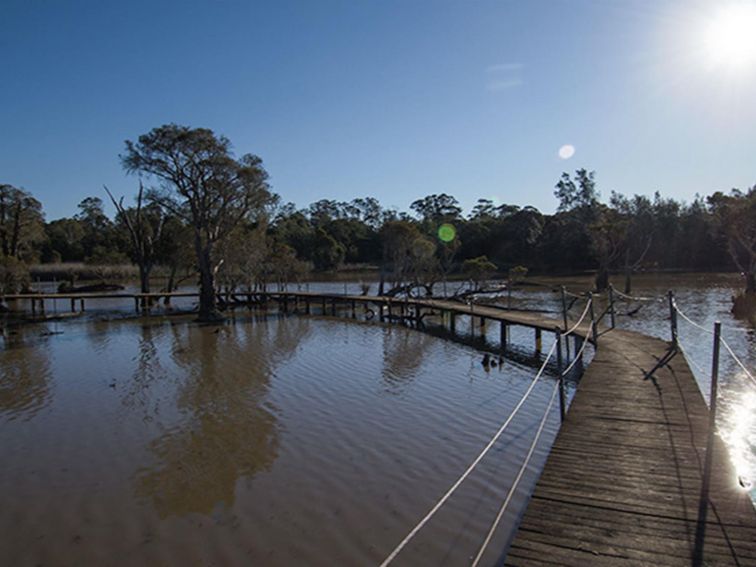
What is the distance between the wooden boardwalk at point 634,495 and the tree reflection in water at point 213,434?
440 centimetres

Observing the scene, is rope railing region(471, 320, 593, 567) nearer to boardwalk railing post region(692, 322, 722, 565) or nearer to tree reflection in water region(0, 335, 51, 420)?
boardwalk railing post region(692, 322, 722, 565)

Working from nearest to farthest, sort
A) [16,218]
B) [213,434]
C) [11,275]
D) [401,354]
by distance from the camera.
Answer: [213,434]
[401,354]
[11,275]
[16,218]

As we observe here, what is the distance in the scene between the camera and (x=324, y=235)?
Answer: 7738cm

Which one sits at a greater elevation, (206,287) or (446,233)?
(446,233)

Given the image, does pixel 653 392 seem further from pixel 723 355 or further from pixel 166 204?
pixel 166 204

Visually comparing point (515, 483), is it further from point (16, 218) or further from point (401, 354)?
point (16, 218)

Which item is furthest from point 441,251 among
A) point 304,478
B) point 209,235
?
point 304,478

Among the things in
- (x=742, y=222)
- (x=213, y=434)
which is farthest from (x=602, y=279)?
(x=213, y=434)

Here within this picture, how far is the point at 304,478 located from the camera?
7.40 meters

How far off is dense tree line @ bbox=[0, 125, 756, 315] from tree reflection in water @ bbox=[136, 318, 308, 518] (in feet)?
48.9

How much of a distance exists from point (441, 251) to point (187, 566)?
60637 millimetres

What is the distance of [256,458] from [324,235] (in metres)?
70.2

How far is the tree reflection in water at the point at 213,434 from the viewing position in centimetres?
709

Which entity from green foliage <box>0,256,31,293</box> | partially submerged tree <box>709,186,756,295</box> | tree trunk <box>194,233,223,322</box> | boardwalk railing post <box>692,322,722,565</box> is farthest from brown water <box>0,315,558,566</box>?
green foliage <box>0,256,31,293</box>
